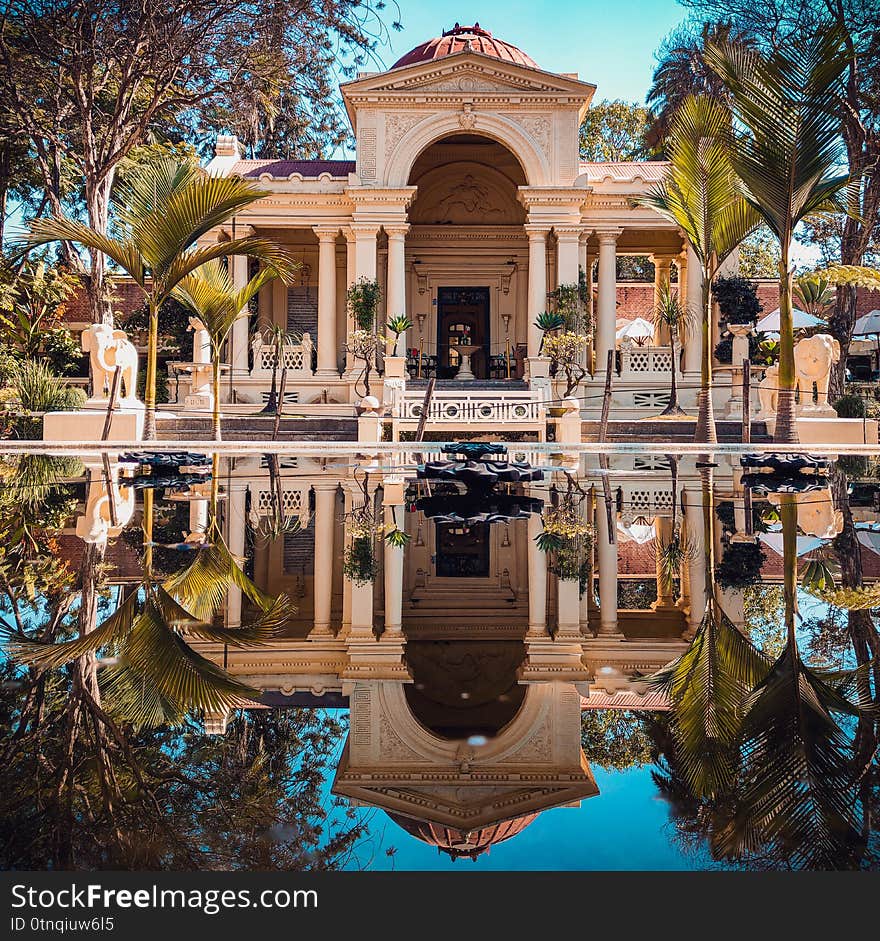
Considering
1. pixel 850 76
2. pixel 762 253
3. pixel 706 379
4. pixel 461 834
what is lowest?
pixel 461 834

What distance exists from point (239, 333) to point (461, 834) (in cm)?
2647

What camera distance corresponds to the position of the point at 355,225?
26.2 m

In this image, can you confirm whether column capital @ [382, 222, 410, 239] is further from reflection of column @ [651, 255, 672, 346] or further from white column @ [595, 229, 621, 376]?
reflection of column @ [651, 255, 672, 346]

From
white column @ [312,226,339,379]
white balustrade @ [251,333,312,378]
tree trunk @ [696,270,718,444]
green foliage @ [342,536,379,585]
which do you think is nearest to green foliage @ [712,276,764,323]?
tree trunk @ [696,270,718,444]

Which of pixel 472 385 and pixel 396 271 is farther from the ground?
pixel 396 271

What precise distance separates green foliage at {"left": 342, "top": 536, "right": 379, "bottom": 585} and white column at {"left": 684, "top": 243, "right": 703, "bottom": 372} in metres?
22.7

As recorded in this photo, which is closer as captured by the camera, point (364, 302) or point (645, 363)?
point (364, 302)

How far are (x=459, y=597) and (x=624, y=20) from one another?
1322 cm

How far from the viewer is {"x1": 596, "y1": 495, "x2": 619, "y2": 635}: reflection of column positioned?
3.56 metres

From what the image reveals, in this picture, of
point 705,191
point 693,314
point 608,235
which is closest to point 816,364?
point 705,191

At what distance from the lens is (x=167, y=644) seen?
9.42 feet

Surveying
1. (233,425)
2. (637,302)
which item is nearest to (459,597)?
(233,425)

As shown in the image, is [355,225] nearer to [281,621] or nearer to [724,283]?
[724,283]

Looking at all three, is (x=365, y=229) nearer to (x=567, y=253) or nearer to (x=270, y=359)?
(x=270, y=359)
